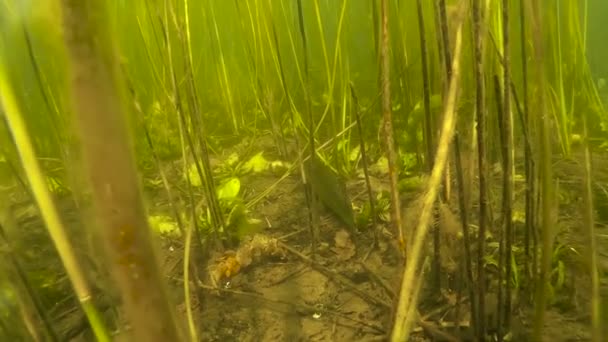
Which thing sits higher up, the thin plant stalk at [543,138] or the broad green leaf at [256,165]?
the thin plant stalk at [543,138]

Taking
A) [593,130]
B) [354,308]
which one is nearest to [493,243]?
[354,308]

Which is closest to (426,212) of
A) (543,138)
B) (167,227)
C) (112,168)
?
(543,138)

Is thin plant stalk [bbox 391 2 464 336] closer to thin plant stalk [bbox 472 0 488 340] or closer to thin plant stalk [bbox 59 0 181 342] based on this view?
thin plant stalk [bbox 472 0 488 340]

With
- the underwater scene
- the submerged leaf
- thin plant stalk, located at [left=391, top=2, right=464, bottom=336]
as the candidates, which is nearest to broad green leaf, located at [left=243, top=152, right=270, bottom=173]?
the underwater scene

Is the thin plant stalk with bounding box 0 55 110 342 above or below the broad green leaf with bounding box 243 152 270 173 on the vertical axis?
above

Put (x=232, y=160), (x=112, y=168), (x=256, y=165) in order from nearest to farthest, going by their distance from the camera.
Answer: (x=112, y=168)
(x=256, y=165)
(x=232, y=160)

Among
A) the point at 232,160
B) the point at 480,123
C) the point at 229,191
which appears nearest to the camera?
the point at 480,123

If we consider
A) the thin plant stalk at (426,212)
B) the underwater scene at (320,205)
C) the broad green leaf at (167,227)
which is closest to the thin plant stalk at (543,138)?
the underwater scene at (320,205)

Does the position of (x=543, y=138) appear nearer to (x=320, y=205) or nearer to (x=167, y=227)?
(x=320, y=205)

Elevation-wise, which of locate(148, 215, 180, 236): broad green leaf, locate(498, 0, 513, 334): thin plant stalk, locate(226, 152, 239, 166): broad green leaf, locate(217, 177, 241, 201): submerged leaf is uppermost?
locate(498, 0, 513, 334): thin plant stalk

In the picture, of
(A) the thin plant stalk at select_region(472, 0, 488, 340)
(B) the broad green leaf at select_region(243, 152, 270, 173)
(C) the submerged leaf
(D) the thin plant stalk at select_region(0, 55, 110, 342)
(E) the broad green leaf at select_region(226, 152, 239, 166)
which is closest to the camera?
(D) the thin plant stalk at select_region(0, 55, 110, 342)

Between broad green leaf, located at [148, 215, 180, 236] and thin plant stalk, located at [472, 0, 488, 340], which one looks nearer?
thin plant stalk, located at [472, 0, 488, 340]

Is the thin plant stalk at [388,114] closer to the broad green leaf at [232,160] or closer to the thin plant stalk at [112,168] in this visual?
the thin plant stalk at [112,168]
